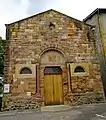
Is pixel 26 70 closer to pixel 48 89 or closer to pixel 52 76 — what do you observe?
pixel 52 76

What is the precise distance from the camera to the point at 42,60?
47.2ft

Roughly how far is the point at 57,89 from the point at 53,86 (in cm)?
34

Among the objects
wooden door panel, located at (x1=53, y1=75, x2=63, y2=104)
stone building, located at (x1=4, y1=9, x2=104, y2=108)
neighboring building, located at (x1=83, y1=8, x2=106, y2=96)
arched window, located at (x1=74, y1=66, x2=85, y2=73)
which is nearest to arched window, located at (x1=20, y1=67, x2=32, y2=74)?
stone building, located at (x1=4, y1=9, x2=104, y2=108)

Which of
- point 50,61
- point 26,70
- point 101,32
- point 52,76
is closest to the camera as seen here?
point 26,70

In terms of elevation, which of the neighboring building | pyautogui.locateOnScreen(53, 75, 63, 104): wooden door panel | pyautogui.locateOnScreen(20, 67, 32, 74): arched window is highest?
the neighboring building

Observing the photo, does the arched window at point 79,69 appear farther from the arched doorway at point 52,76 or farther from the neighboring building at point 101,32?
the neighboring building at point 101,32

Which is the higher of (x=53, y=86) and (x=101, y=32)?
(x=101, y=32)

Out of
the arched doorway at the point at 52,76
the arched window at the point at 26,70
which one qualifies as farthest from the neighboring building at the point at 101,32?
the arched window at the point at 26,70

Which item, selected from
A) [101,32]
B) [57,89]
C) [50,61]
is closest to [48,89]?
[57,89]

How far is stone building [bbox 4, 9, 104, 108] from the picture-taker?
13477mm

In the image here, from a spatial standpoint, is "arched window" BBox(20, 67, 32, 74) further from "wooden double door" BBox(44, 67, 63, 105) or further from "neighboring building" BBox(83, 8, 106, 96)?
"neighboring building" BBox(83, 8, 106, 96)

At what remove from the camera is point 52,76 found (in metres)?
14.2

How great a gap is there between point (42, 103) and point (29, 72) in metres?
2.31

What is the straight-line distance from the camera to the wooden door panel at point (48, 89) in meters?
13.7
